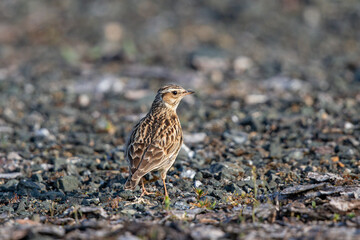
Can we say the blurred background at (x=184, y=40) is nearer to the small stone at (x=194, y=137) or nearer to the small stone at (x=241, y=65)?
the small stone at (x=241, y=65)

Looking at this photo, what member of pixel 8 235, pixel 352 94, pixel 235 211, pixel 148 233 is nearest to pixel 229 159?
pixel 235 211

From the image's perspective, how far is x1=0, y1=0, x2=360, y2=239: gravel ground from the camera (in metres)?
6.94

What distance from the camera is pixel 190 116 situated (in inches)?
551

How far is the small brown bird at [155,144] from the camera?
810 centimetres

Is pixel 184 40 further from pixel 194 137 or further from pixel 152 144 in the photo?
pixel 152 144

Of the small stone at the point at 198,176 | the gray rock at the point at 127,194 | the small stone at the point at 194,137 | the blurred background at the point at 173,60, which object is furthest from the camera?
the blurred background at the point at 173,60

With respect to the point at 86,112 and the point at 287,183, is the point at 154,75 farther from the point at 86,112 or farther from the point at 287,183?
the point at 287,183

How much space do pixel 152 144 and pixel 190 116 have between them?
5.56 m

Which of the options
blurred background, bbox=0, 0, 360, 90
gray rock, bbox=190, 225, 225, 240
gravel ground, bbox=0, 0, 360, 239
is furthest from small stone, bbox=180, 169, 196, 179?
blurred background, bbox=0, 0, 360, 90

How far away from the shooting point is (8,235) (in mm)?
5953

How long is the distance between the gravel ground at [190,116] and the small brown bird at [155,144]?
453mm

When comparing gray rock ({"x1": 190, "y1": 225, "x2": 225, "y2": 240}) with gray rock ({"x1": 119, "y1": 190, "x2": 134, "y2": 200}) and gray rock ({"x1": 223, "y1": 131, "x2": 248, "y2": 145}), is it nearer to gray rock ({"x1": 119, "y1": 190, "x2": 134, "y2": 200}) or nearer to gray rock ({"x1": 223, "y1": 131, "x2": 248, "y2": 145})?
gray rock ({"x1": 119, "y1": 190, "x2": 134, "y2": 200})

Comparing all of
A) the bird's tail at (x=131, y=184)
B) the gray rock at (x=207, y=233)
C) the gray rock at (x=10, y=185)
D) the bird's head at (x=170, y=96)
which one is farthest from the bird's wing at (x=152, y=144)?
the gray rock at (x=10, y=185)

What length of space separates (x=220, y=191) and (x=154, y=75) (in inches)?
363
